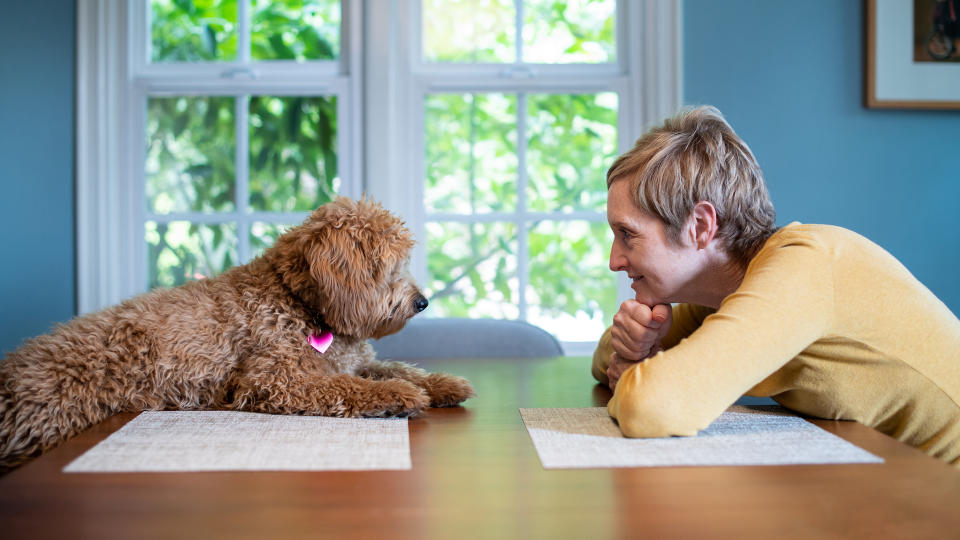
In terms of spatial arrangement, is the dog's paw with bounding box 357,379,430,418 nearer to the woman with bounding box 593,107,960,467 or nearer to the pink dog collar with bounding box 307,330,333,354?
the pink dog collar with bounding box 307,330,333,354

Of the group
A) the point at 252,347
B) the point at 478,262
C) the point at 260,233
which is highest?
the point at 260,233

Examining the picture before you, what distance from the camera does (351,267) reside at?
1.29m

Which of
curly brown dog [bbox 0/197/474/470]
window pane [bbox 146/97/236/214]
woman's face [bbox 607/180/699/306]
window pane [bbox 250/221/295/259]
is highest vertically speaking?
window pane [bbox 146/97/236/214]

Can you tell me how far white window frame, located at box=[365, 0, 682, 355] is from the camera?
2.85 metres

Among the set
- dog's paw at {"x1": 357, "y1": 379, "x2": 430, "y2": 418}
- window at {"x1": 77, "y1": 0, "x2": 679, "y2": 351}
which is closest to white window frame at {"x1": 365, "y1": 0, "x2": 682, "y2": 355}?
window at {"x1": 77, "y1": 0, "x2": 679, "y2": 351}

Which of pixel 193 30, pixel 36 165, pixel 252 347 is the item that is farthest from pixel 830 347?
pixel 36 165

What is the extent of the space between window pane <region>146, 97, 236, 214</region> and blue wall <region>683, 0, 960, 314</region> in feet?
5.63

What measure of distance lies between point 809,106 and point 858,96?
18 centimetres

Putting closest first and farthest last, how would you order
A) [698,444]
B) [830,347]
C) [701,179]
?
1. [698,444]
2. [830,347]
3. [701,179]

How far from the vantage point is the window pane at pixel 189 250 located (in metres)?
2.95

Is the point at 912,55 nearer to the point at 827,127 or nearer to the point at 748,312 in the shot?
the point at 827,127

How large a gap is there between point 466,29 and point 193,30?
3.31 feet

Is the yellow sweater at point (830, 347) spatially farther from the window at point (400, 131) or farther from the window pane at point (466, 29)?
the window pane at point (466, 29)

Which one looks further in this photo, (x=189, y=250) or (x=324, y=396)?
(x=189, y=250)
